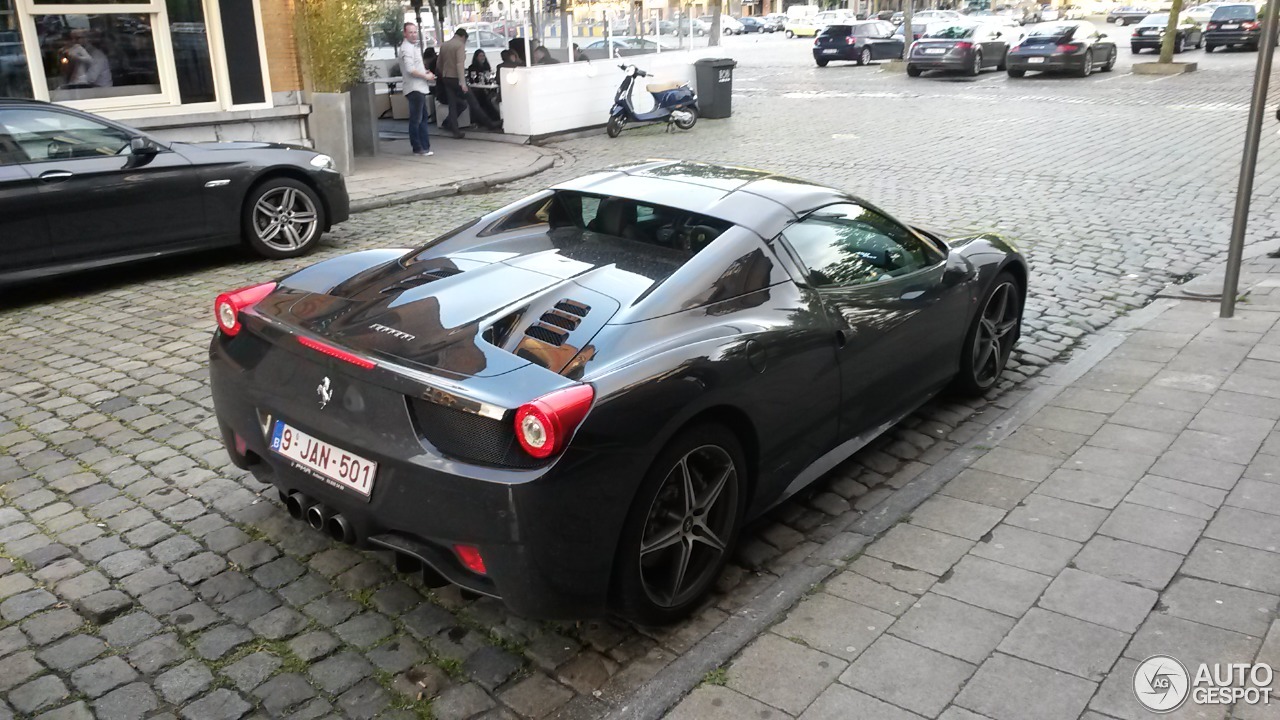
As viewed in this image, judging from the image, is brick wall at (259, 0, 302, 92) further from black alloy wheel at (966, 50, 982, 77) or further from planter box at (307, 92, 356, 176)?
black alloy wheel at (966, 50, 982, 77)

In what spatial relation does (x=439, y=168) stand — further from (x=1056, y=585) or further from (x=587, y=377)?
(x=1056, y=585)

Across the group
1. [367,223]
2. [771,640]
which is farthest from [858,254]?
[367,223]

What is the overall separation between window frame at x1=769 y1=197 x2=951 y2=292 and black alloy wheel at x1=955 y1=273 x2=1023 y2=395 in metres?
0.50

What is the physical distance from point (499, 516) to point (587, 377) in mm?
503

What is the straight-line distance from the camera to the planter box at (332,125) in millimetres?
12938

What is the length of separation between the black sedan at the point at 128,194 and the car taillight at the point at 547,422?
5.98 m

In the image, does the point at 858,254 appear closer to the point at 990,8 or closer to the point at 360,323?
the point at 360,323

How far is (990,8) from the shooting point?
74.1 m

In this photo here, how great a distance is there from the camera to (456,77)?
17609mm

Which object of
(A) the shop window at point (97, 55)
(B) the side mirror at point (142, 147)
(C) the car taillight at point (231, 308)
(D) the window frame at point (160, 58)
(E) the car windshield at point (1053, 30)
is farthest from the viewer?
(E) the car windshield at point (1053, 30)

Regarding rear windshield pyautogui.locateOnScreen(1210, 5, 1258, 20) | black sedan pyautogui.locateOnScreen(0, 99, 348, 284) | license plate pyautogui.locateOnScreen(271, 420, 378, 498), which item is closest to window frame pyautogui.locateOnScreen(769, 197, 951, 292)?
license plate pyautogui.locateOnScreen(271, 420, 378, 498)

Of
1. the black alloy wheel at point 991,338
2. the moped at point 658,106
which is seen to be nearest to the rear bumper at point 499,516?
the black alloy wheel at point 991,338

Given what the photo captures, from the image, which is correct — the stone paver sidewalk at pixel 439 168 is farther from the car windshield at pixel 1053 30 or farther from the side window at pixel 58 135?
the car windshield at pixel 1053 30

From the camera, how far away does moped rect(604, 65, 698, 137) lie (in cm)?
1823
